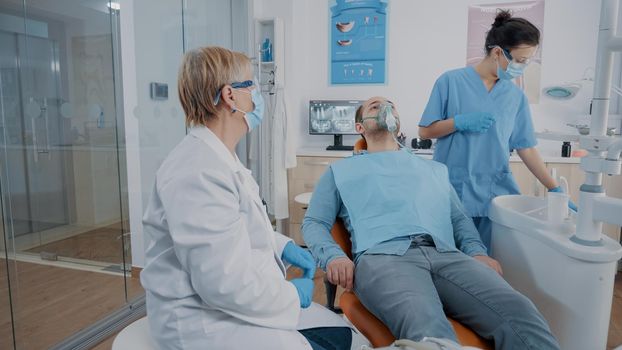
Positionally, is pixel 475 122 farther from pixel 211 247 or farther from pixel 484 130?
pixel 211 247

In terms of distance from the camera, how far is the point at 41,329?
195 centimetres

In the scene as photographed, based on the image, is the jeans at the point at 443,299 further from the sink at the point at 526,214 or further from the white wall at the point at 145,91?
the white wall at the point at 145,91

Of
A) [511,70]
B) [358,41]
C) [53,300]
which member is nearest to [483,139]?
[511,70]

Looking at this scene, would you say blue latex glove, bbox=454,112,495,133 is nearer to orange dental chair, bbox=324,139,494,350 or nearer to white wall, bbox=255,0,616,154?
orange dental chair, bbox=324,139,494,350

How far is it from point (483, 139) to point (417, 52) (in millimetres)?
2139

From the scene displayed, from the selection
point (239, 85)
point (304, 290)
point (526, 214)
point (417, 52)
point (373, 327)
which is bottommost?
point (373, 327)

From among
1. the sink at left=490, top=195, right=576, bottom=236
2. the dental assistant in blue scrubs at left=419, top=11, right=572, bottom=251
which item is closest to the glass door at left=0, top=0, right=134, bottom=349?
the dental assistant in blue scrubs at left=419, top=11, right=572, bottom=251

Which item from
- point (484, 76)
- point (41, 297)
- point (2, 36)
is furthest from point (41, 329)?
point (484, 76)

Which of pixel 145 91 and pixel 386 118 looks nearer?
pixel 386 118

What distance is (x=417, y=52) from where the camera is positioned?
Result: 11.8 ft

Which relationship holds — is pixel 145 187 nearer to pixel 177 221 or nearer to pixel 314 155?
pixel 314 155

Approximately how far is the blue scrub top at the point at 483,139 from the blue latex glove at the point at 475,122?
5cm

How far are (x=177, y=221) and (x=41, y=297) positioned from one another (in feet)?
5.40

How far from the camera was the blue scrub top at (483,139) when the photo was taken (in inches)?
65.1
